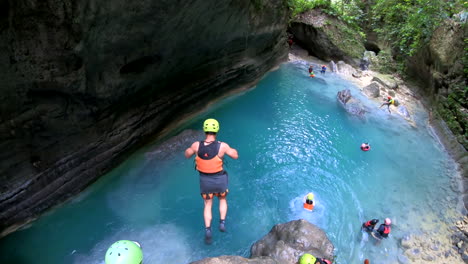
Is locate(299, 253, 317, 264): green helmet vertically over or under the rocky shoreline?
over

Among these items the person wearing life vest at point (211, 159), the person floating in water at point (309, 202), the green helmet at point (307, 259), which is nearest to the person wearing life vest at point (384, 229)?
the person floating in water at point (309, 202)

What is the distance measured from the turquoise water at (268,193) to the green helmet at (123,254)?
1885mm

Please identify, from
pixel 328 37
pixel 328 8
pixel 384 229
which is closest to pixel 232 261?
pixel 384 229

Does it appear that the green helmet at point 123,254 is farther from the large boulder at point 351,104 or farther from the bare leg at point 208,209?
the large boulder at point 351,104

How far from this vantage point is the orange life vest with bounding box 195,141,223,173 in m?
4.35

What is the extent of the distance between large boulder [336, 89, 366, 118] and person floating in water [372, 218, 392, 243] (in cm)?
566

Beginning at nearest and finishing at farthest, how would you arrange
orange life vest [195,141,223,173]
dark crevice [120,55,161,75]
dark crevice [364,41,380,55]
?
1. orange life vest [195,141,223,173]
2. dark crevice [120,55,161,75]
3. dark crevice [364,41,380,55]

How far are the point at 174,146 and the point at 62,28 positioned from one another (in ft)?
13.3

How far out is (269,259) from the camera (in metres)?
3.85

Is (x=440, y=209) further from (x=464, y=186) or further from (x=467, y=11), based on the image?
(x=467, y=11)

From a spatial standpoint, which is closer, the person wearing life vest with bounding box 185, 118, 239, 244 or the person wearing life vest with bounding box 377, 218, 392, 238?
the person wearing life vest with bounding box 185, 118, 239, 244

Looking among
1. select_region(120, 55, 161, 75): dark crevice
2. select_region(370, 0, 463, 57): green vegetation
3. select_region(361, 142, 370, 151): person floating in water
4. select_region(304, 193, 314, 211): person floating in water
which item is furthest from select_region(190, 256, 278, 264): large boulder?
select_region(370, 0, 463, 57): green vegetation

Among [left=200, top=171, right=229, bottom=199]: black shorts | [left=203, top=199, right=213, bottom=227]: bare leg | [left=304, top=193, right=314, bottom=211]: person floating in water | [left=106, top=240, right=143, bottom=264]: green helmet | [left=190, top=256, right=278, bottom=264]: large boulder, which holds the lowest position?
[left=304, top=193, right=314, bottom=211]: person floating in water

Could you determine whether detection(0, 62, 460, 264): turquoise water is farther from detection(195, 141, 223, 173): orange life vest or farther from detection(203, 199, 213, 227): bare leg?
detection(195, 141, 223, 173): orange life vest
